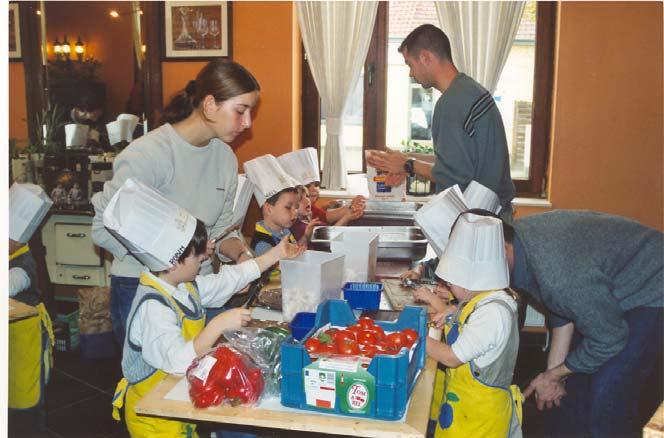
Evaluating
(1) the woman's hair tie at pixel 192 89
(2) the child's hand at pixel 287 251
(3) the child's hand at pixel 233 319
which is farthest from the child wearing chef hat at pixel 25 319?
(3) the child's hand at pixel 233 319

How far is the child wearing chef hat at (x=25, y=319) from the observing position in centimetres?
222

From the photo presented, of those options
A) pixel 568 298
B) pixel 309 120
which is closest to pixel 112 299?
pixel 568 298

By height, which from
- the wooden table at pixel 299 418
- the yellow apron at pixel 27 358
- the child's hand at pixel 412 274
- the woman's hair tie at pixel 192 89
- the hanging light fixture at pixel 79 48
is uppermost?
the hanging light fixture at pixel 79 48

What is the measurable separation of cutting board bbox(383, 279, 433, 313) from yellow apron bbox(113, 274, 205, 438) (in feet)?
2.17

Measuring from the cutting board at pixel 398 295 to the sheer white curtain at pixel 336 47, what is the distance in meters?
1.86

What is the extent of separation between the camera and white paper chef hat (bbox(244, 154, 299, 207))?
Answer: 2.67m

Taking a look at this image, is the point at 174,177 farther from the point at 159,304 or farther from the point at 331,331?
the point at 331,331

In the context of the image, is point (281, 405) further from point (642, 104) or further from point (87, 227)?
point (642, 104)

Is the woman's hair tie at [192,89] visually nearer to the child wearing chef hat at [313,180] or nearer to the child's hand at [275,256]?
the child's hand at [275,256]

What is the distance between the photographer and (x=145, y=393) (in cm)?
169

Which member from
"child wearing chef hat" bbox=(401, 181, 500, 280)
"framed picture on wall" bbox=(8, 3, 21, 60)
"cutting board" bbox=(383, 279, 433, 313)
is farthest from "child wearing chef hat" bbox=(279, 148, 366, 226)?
"framed picture on wall" bbox=(8, 3, 21, 60)

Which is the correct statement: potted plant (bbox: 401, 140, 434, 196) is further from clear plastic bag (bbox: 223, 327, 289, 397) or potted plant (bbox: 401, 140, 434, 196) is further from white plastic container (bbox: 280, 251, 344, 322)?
clear plastic bag (bbox: 223, 327, 289, 397)

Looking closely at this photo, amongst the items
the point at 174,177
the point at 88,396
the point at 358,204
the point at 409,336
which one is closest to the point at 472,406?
the point at 409,336

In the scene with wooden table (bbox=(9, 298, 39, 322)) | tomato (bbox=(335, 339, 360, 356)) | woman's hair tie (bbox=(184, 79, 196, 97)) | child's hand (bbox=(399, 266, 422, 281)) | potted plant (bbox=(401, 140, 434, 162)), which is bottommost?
wooden table (bbox=(9, 298, 39, 322))
